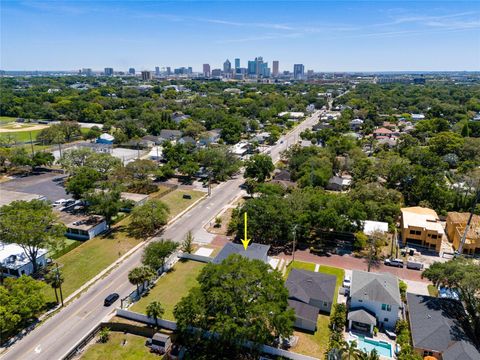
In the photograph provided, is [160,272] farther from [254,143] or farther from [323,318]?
[254,143]

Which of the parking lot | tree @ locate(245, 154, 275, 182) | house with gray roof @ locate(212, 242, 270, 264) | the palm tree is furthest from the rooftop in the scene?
the parking lot

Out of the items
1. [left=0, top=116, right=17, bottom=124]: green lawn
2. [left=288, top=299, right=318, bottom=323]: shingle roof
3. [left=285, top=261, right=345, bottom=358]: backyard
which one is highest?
[left=0, top=116, right=17, bottom=124]: green lawn

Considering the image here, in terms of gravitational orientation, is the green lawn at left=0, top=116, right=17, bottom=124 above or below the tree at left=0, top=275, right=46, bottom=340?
above

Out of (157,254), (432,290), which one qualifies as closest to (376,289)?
(432,290)

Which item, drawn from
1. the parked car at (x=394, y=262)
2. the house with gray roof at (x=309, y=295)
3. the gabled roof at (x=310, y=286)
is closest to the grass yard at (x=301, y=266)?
the house with gray roof at (x=309, y=295)

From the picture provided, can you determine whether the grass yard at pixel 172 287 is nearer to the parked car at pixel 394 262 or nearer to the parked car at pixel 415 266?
the parked car at pixel 394 262

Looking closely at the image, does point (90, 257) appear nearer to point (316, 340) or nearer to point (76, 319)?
point (76, 319)

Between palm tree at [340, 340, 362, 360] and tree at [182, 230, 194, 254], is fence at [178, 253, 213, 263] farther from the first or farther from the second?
palm tree at [340, 340, 362, 360]
